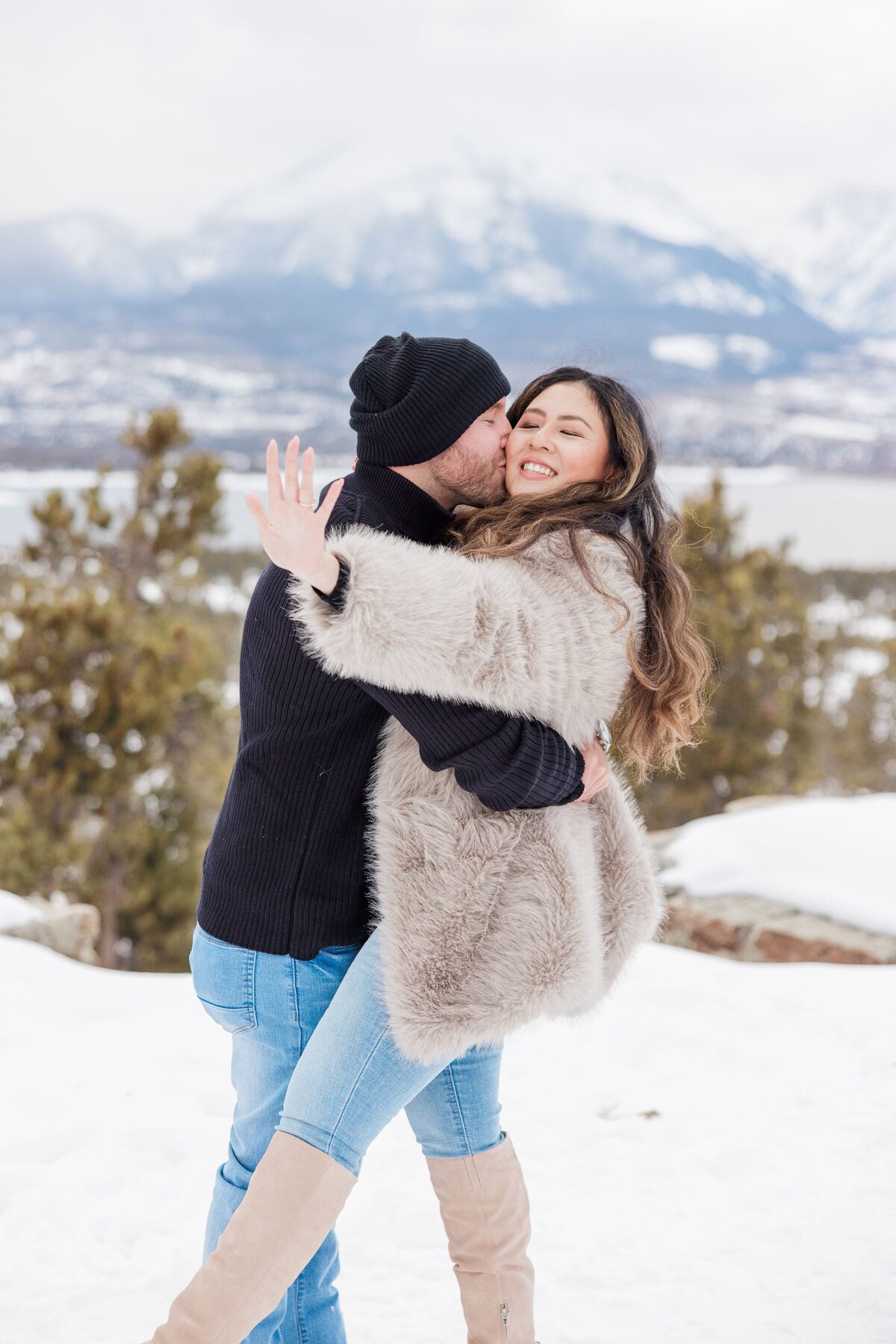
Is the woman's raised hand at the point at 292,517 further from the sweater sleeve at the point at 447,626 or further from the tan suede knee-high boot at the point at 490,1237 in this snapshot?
the tan suede knee-high boot at the point at 490,1237

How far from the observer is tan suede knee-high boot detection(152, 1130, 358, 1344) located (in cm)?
123

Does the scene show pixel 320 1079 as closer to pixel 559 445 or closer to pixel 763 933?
pixel 559 445

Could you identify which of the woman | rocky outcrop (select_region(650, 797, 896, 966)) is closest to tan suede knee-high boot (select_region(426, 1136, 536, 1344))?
the woman

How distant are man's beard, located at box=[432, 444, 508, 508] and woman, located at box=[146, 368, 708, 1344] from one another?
0.19 feet

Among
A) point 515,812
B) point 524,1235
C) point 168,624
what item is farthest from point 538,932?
point 168,624

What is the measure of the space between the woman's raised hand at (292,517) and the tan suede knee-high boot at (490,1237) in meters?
0.90

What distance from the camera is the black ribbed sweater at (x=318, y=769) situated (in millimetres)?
1267

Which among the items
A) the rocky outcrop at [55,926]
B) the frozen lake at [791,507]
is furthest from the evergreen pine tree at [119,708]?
the rocky outcrop at [55,926]

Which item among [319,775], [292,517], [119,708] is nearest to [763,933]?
[319,775]

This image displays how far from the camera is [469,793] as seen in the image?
137 cm

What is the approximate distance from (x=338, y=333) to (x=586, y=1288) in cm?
15415

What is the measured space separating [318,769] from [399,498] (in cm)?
39

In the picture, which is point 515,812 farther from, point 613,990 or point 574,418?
point 574,418

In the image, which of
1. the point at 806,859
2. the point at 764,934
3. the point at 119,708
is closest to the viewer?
the point at 764,934
